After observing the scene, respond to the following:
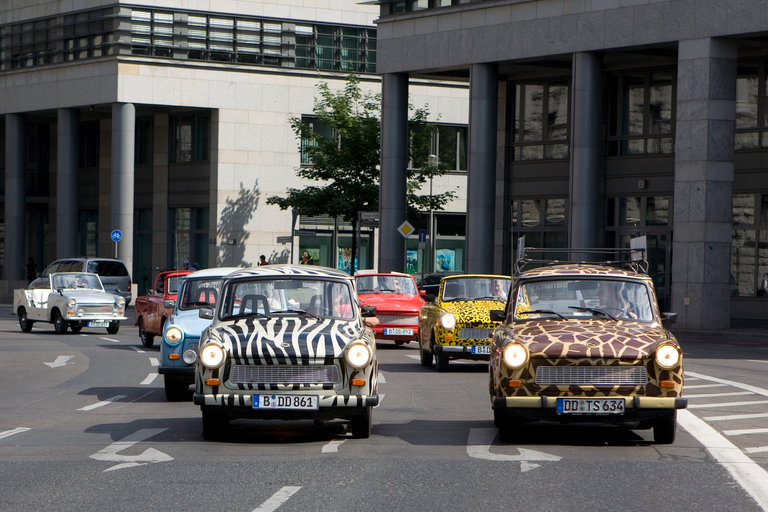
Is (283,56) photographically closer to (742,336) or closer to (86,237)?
(86,237)

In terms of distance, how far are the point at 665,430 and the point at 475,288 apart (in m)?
10.1

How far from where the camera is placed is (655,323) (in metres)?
11.8

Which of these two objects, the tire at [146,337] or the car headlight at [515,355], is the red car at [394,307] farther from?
the car headlight at [515,355]

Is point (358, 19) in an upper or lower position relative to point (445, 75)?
upper

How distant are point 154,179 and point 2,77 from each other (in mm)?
8934

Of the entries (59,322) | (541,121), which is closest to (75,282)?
(59,322)

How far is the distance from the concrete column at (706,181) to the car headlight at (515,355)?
22241 mm

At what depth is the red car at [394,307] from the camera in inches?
1006

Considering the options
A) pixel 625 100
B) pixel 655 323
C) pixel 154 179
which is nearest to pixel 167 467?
pixel 655 323

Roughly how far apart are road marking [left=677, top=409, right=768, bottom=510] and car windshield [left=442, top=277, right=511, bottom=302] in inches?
295

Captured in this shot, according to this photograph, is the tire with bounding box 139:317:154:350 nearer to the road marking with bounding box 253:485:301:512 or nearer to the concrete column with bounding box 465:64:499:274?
the concrete column with bounding box 465:64:499:274

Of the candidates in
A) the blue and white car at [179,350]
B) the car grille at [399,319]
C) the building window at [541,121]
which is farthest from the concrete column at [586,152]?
the blue and white car at [179,350]

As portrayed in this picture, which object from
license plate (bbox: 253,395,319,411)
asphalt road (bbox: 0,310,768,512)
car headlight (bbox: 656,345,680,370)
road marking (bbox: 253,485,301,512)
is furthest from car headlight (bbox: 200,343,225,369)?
car headlight (bbox: 656,345,680,370)

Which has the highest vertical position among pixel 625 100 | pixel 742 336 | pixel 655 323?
pixel 625 100
